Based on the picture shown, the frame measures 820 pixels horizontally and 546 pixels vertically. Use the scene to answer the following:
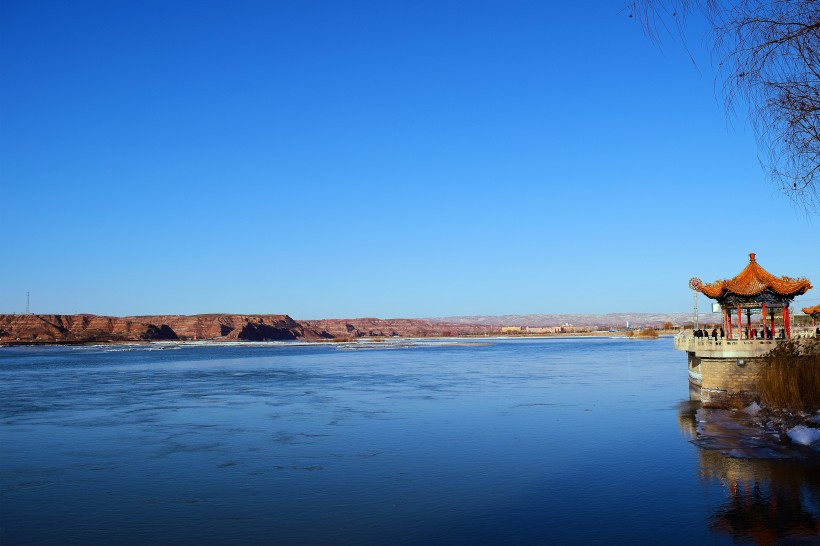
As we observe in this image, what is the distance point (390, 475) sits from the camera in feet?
50.4

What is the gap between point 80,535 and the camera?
37.6 ft

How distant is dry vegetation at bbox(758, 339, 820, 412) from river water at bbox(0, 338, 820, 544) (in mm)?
2630

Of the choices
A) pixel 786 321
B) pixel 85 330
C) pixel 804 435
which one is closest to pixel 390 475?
pixel 804 435

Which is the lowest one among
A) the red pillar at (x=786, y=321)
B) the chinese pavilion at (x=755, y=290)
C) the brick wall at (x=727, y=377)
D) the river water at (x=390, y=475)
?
the river water at (x=390, y=475)

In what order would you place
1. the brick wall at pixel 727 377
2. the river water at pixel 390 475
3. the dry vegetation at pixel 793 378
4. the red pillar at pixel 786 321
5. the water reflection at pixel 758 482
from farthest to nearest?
the red pillar at pixel 786 321 < the brick wall at pixel 727 377 < the dry vegetation at pixel 793 378 < the river water at pixel 390 475 < the water reflection at pixel 758 482

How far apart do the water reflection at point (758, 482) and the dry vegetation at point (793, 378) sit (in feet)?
4.95

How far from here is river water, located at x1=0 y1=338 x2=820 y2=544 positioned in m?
11.4

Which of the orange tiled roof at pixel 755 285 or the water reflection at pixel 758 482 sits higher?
the orange tiled roof at pixel 755 285

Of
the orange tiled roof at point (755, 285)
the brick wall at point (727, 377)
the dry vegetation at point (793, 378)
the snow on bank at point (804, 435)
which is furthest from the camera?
the orange tiled roof at point (755, 285)

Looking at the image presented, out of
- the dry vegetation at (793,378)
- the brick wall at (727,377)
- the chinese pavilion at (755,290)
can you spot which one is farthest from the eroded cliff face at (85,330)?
the dry vegetation at (793,378)

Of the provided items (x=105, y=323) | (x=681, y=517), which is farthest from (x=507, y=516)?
(x=105, y=323)

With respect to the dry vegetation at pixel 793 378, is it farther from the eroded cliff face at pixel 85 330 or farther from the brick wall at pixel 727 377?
the eroded cliff face at pixel 85 330

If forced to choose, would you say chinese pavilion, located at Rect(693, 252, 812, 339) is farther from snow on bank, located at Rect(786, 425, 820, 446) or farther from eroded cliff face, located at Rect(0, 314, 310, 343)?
eroded cliff face, located at Rect(0, 314, 310, 343)

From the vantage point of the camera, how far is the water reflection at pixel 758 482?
35.7 feet
